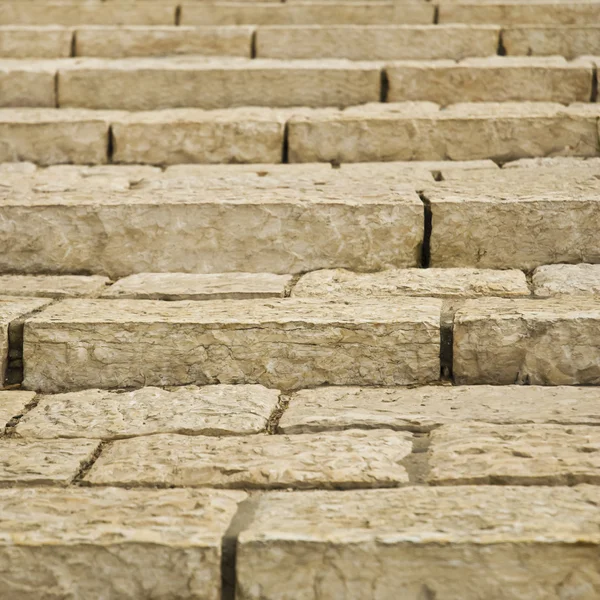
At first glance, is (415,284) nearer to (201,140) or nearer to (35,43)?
(201,140)

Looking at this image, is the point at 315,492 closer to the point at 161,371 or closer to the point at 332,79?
the point at 161,371

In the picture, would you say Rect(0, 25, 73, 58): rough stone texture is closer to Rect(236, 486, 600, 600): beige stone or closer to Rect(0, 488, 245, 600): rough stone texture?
Rect(0, 488, 245, 600): rough stone texture

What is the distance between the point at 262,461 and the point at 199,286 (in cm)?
126

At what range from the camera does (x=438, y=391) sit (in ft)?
9.63

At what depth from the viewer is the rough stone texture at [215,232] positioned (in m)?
3.75

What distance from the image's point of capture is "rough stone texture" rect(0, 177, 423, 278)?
12.3 feet

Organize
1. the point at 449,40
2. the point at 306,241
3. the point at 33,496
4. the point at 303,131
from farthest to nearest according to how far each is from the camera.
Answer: the point at 449,40 → the point at 303,131 → the point at 306,241 → the point at 33,496

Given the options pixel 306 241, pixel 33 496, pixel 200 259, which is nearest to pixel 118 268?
pixel 200 259

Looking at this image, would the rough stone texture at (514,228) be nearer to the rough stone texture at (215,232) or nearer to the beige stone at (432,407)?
the rough stone texture at (215,232)

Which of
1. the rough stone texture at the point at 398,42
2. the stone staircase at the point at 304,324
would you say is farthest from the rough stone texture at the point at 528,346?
the rough stone texture at the point at 398,42

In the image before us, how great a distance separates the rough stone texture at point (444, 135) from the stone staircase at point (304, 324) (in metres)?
0.01

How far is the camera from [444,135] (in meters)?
4.85

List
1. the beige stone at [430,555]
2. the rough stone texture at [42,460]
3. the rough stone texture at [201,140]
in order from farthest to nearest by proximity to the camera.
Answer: the rough stone texture at [201,140] → the rough stone texture at [42,460] → the beige stone at [430,555]

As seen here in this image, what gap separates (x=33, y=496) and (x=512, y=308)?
1.70m
